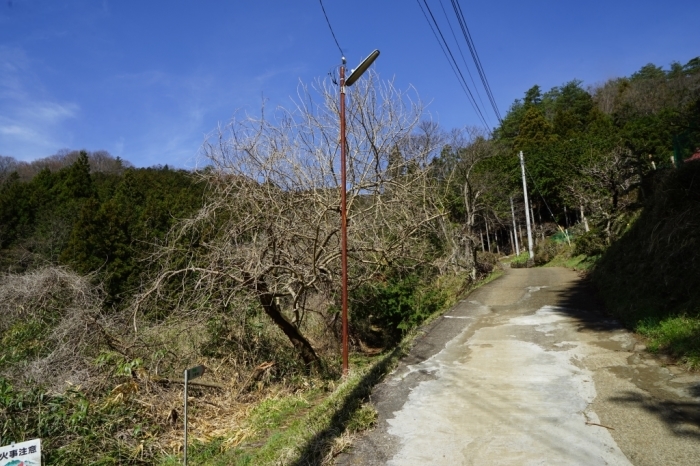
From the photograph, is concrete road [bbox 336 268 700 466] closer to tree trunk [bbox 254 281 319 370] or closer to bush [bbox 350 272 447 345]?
tree trunk [bbox 254 281 319 370]

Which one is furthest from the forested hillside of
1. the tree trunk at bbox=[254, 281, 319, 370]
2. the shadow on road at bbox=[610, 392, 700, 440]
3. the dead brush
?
the shadow on road at bbox=[610, 392, 700, 440]

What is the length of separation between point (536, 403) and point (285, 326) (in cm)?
536

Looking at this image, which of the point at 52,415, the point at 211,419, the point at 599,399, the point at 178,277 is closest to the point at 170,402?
the point at 211,419

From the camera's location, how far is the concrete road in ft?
13.7

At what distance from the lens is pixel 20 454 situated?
3982 millimetres

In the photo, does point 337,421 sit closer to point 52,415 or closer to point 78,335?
point 52,415

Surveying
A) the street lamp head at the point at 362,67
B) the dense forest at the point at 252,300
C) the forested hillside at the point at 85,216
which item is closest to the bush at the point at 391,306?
the dense forest at the point at 252,300

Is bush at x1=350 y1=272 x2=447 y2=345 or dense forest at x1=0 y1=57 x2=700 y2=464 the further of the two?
bush at x1=350 y1=272 x2=447 y2=345

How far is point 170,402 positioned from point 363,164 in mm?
5385

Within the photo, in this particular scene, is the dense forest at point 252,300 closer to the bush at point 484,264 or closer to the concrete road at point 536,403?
the concrete road at point 536,403

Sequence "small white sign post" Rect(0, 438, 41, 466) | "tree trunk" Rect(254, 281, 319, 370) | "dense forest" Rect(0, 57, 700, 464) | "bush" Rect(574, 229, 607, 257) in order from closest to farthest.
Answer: "small white sign post" Rect(0, 438, 41, 466), "dense forest" Rect(0, 57, 700, 464), "tree trunk" Rect(254, 281, 319, 370), "bush" Rect(574, 229, 607, 257)

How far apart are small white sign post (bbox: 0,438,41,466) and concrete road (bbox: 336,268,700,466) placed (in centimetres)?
249

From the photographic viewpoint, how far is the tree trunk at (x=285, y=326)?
357 inches

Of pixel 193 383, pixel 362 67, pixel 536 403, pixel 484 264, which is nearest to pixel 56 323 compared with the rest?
pixel 193 383
